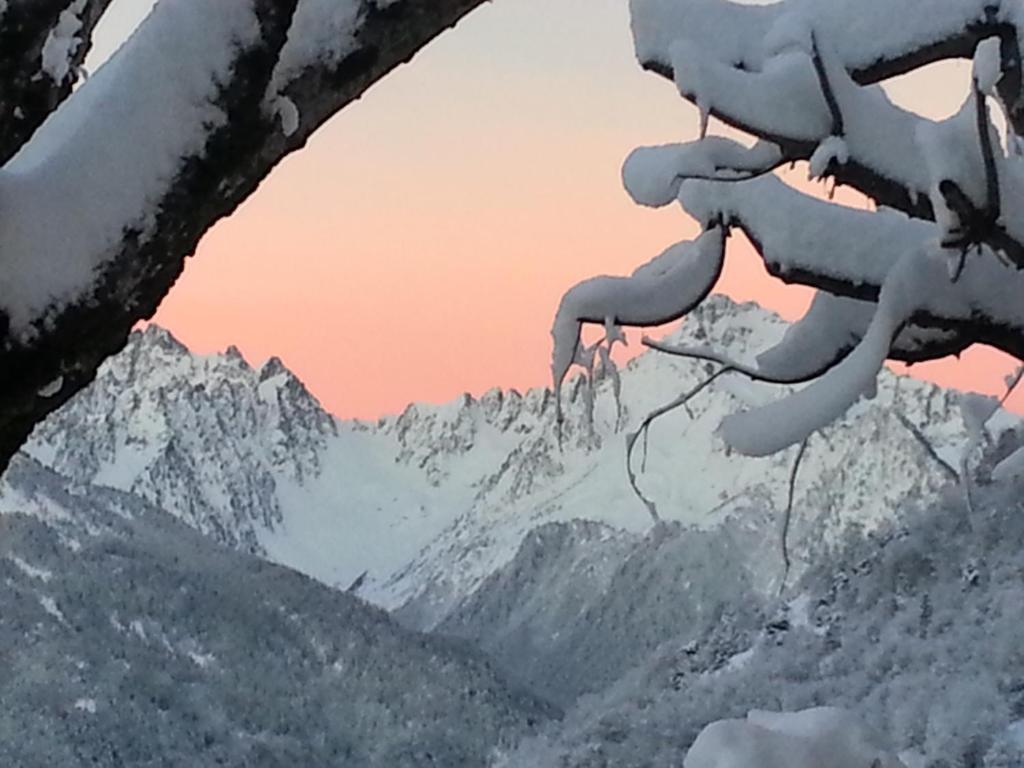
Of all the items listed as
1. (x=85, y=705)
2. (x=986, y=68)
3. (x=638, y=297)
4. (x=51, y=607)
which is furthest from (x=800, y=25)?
(x=51, y=607)

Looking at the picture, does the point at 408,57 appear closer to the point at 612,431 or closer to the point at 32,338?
the point at 32,338

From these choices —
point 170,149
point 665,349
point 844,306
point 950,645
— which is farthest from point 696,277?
point 950,645

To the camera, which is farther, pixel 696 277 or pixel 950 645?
pixel 950 645

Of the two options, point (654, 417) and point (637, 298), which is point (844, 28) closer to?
point (637, 298)

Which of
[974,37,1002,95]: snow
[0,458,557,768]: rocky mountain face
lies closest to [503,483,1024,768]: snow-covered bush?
[974,37,1002,95]: snow

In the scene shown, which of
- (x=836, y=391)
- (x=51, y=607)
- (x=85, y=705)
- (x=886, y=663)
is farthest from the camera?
(x=51, y=607)

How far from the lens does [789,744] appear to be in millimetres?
1744

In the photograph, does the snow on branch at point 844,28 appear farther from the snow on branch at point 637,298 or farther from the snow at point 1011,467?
the snow at point 1011,467

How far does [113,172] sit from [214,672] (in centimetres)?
8641

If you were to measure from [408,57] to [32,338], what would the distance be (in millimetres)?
521

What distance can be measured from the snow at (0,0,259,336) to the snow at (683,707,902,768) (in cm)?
88

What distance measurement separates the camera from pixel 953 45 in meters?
1.79

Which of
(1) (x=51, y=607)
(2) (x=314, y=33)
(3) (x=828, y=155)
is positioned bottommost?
(2) (x=314, y=33)

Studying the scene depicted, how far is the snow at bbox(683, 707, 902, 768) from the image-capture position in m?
1.72
